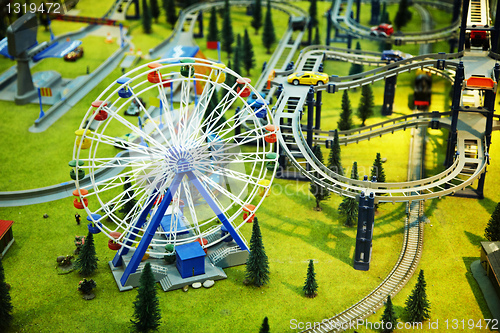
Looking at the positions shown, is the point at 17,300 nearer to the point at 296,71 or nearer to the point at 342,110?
the point at 296,71

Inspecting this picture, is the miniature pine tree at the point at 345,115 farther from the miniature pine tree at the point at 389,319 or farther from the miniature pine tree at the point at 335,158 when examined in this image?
the miniature pine tree at the point at 389,319

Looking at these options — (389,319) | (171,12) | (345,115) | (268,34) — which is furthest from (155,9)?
(389,319)

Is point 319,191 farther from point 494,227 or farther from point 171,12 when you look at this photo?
point 171,12

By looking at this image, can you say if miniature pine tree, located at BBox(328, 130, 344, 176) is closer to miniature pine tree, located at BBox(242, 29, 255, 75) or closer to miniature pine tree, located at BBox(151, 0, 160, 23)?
miniature pine tree, located at BBox(242, 29, 255, 75)

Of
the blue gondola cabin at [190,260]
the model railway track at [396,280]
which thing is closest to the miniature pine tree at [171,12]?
the model railway track at [396,280]

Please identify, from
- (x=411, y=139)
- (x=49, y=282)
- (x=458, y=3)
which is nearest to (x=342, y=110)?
(x=411, y=139)

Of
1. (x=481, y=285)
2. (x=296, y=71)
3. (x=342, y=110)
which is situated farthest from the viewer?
(x=342, y=110)
